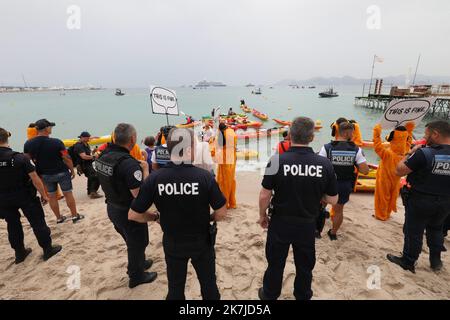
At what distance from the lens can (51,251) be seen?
3.62 meters

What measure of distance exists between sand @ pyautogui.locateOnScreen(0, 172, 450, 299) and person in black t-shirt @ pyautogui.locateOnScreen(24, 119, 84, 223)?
3.04 ft

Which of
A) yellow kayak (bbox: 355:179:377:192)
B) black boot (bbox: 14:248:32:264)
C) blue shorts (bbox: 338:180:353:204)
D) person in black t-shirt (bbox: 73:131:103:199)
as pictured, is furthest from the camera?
yellow kayak (bbox: 355:179:377:192)

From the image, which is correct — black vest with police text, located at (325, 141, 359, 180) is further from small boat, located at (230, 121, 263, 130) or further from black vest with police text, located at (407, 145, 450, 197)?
small boat, located at (230, 121, 263, 130)

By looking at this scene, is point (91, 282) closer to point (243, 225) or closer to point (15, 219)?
point (15, 219)

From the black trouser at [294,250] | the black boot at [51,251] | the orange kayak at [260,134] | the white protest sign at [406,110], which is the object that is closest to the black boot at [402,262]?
the black trouser at [294,250]

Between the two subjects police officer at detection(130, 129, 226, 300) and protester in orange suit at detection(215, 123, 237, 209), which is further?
protester in orange suit at detection(215, 123, 237, 209)

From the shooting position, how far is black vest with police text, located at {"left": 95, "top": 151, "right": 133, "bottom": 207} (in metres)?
2.48

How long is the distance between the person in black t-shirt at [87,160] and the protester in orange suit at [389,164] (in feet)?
22.1

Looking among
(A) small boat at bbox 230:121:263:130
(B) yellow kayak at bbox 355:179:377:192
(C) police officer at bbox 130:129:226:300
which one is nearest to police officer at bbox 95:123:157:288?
(C) police officer at bbox 130:129:226:300

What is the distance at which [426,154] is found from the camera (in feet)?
9.08

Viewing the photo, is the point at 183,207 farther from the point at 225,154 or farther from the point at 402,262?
the point at 402,262

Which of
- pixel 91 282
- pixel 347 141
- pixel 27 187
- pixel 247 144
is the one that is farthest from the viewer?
pixel 247 144

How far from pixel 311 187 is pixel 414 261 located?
240 cm
